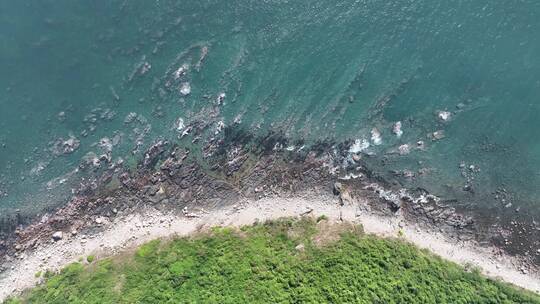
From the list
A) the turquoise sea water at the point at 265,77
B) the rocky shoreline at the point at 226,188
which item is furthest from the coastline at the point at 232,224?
the turquoise sea water at the point at 265,77

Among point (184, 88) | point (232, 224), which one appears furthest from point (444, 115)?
point (184, 88)

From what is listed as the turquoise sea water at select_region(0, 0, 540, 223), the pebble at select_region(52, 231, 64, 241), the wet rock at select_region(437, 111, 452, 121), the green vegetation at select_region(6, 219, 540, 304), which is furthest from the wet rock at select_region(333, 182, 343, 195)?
the pebble at select_region(52, 231, 64, 241)

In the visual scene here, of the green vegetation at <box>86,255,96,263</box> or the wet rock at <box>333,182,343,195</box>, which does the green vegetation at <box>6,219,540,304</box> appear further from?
the wet rock at <box>333,182,343,195</box>

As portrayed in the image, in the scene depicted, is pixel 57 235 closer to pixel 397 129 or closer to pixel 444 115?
pixel 397 129

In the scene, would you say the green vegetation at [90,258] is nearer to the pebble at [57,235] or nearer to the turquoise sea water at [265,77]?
the pebble at [57,235]

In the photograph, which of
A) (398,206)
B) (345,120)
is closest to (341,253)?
(398,206)

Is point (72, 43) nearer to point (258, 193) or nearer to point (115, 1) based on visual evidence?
point (115, 1)
